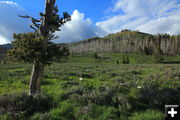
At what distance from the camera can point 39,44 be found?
20.3 feet

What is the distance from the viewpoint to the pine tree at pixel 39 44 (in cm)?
602

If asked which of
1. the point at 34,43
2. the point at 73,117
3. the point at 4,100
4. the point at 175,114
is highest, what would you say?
the point at 34,43

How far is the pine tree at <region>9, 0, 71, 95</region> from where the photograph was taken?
6.02m

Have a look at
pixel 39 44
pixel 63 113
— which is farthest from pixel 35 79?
pixel 63 113

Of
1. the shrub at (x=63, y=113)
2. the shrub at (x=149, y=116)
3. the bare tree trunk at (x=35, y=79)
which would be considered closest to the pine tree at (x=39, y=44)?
the bare tree trunk at (x=35, y=79)

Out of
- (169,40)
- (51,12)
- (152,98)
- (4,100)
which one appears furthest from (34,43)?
(169,40)

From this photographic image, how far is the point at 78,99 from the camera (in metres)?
5.56

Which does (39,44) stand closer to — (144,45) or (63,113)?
(63,113)

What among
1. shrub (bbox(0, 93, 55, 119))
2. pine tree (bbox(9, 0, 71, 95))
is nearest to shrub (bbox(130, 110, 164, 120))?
shrub (bbox(0, 93, 55, 119))

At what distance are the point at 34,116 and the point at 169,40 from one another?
5307 inches

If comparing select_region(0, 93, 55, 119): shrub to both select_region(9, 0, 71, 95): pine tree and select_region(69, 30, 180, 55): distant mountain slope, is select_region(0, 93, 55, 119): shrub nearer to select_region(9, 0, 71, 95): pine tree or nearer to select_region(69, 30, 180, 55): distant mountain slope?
select_region(9, 0, 71, 95): pine tree

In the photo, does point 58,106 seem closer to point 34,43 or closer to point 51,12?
point 34,43

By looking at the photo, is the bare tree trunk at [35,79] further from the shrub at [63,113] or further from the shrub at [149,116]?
Result: the shrub at [149,116]

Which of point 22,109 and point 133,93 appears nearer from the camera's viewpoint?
point 22,109
